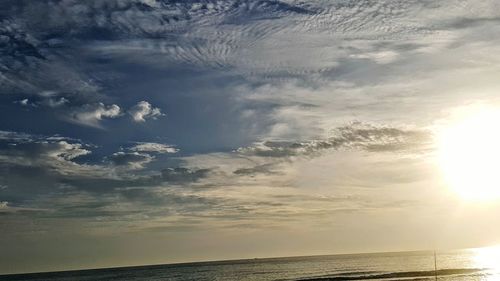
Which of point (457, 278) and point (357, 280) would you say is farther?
point (357, 280)

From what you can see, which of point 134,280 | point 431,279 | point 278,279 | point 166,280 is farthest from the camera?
point 134,280

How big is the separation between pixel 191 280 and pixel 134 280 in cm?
3566

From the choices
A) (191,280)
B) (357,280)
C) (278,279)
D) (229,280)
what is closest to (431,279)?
(357,280)

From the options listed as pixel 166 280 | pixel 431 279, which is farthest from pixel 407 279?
pixel 166 280

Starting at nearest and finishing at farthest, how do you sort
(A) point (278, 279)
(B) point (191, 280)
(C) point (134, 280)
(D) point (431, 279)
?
1. (D) point (431, 279)
2. (A) point (278, 279)
3. (B) point (191, 280)
4. (C) point (134, 280)

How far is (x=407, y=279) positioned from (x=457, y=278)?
31.0 feet

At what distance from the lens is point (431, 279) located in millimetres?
101312

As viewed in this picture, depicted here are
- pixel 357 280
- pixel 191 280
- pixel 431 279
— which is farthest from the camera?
pixel 191 280

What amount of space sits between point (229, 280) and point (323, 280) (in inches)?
1338

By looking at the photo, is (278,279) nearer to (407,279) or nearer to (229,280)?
(229,280)

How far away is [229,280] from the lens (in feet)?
460

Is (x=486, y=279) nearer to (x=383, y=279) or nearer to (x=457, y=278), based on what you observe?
(x=457, y=278)

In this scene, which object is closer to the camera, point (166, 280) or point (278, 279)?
point (278, 279)

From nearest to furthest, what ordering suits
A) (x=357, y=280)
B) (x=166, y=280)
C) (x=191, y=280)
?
(x=357, y=280), (x=191, y=280), (x=166, y=280)
